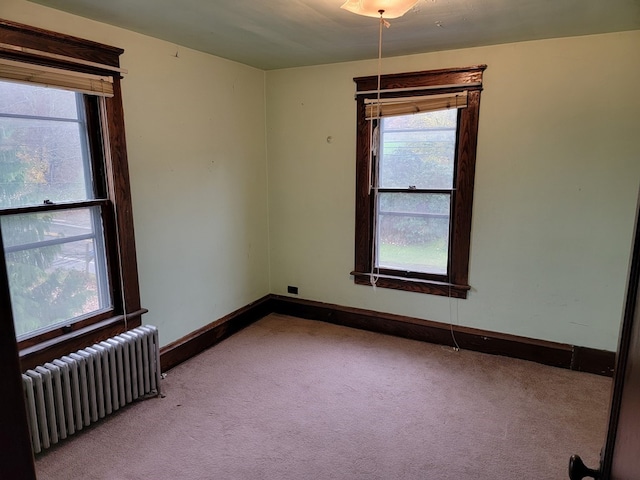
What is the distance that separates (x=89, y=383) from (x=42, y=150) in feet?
4.41

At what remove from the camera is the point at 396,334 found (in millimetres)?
3729

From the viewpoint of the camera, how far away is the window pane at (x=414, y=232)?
3426 millimetres

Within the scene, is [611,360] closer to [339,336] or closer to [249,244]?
[339,336]

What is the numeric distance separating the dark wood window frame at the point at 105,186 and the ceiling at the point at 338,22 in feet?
0.67

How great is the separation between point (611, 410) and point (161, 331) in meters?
2.86

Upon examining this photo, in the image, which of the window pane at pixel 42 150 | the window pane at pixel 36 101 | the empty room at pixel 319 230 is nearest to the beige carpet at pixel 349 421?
the empty room at pixel 319 230

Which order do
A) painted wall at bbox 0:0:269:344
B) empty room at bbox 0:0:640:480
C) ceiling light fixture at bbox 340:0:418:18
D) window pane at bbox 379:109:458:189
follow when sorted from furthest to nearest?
window pane at bbox 379:109:458:189
painted wall at bbox 0:0:269:344
empty room at bbox 0:0:640:480
ceiling light fixture at bbox 340:0:418:18

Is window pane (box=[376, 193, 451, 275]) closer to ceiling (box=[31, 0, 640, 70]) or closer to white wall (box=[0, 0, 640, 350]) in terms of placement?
white wall (box=[0, 0, 640, 350])

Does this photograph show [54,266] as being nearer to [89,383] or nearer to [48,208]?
[48,208]

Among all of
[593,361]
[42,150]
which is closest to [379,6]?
[42,150]

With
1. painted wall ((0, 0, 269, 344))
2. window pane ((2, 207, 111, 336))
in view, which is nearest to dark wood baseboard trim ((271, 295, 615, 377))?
painted wall ((0, 0, 269, 344))

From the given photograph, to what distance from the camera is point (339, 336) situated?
12.2 feet

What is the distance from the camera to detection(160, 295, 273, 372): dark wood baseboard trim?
3139 millimetres

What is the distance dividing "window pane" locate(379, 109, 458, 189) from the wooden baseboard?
4.00 ft
